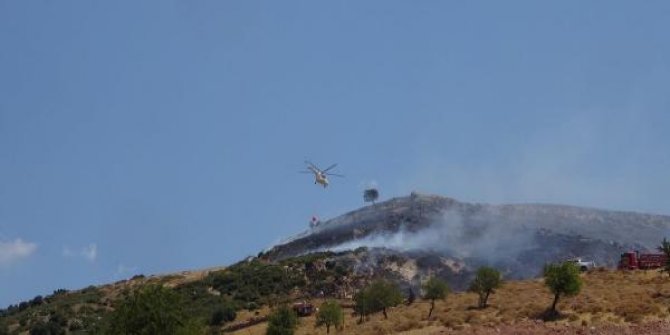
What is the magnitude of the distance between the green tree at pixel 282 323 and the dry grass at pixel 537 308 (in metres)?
1.89

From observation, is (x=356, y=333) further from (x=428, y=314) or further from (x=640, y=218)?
(x=640, y=218)

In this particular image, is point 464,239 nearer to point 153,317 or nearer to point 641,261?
point 641,261

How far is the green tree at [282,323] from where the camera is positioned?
2889 inches

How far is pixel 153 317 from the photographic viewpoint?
53875 millimetres

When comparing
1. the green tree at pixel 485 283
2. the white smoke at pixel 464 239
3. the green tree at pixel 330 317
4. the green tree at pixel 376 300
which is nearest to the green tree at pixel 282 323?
the green tree at pixel 330 317

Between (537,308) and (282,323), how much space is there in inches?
914

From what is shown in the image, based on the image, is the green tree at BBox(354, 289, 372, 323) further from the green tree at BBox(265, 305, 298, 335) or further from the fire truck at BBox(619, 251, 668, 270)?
the fire truck at BBox(619, 251, 668, 270)

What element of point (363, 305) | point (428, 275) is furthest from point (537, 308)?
point (428, 275)

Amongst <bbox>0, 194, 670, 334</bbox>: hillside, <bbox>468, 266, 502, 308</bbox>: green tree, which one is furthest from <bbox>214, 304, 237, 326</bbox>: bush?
<bbox>468, 266, 502, 308</bbox>: green tree

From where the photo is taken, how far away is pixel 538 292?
252 ft

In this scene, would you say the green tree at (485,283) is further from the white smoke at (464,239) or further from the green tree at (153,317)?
the white smoke at (464,239)

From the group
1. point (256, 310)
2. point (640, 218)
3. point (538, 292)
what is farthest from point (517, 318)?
point (640, 218)

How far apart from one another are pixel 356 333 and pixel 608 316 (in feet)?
68.9

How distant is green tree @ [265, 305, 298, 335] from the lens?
73375 mm
